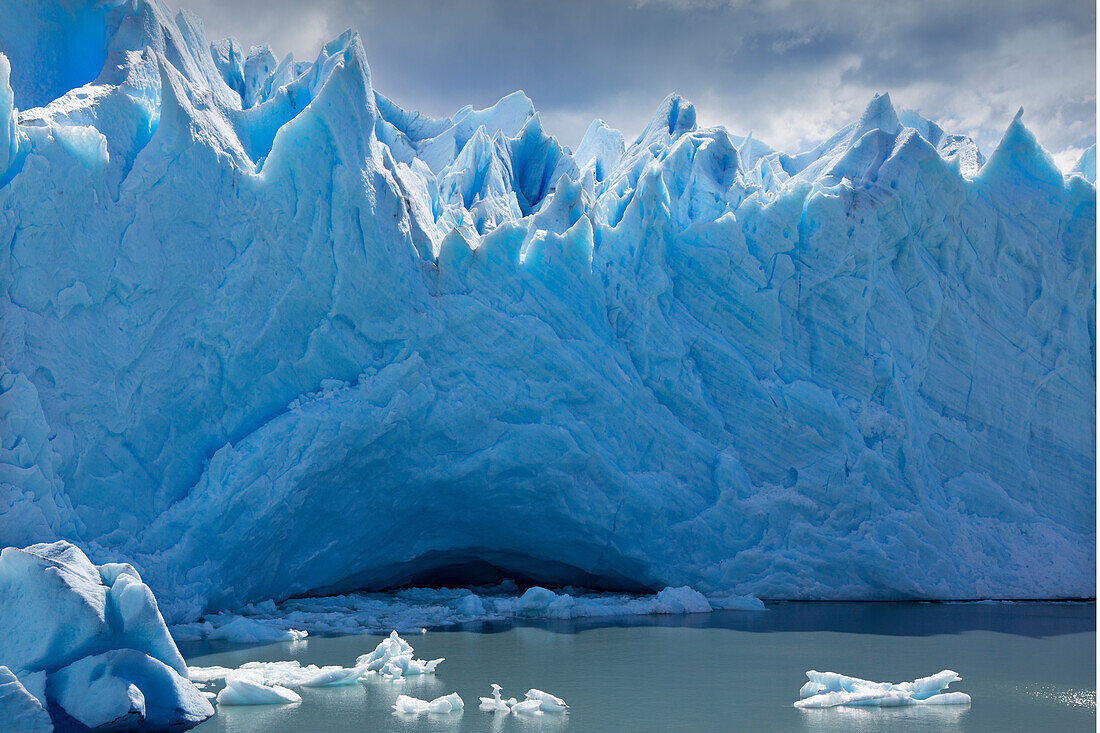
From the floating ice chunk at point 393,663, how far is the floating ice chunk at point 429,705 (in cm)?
102

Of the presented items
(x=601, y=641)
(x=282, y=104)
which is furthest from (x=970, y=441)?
(x=282, y=104)

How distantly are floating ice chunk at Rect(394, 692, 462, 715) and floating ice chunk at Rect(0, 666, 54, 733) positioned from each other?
1.86 metres

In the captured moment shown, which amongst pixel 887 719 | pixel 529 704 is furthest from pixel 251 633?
pixel 887 719

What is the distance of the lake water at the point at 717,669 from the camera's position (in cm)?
567

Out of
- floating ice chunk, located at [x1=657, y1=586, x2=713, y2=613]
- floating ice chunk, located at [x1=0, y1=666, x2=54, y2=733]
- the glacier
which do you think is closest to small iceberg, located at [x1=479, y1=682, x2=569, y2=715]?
floating ice chunk, located at [x1=0, y1=666, x2=54, y2=733]

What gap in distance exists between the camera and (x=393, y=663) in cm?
700

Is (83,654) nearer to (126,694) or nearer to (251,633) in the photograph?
(126,694)

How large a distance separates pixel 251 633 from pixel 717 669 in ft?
12.5

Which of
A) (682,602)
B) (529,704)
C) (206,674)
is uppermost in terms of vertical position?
(682,602)

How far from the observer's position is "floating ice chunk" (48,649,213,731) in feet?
17.2

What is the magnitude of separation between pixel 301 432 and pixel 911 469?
6872 mm

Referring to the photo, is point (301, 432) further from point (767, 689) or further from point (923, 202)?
point (923, 202)

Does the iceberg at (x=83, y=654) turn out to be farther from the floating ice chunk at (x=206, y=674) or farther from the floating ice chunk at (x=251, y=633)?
the floating ice chunk at (x=251, y=633)

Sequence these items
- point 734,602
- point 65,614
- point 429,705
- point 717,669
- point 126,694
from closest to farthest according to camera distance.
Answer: point 126,694, point 65,614, point 429,705, point 717,669, point 734,602
